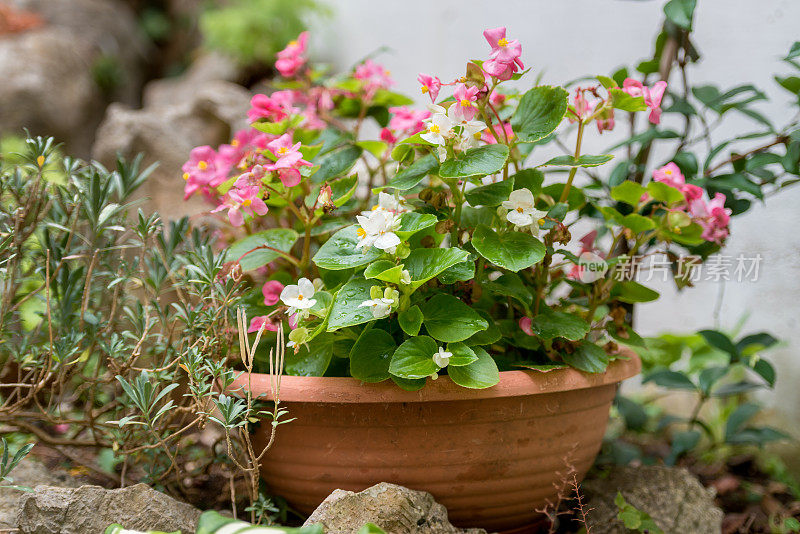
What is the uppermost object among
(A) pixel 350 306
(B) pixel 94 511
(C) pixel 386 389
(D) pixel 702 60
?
(D) pixel 702 60

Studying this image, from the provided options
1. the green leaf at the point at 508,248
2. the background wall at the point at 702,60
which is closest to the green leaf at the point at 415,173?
the green leaf at the point at 508,248

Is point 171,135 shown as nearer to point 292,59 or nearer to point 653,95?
point 292,59

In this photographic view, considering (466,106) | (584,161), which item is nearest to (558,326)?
(584,161)

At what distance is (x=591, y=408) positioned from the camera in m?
1.02

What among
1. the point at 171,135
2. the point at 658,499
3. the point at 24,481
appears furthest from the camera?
the point at 171,135

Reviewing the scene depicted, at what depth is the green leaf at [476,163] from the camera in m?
0.85

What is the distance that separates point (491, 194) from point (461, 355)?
0.84 ft

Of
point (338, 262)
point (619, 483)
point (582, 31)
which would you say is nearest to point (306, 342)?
point (338, 262)

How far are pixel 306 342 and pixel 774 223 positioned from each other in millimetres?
1156

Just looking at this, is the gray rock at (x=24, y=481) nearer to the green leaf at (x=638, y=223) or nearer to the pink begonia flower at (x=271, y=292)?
the pink begonia flower at (x=271, y=292)

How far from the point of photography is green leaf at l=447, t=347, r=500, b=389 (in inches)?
32.6

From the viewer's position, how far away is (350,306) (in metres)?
0.85

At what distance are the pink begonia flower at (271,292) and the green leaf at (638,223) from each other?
1.84 feet

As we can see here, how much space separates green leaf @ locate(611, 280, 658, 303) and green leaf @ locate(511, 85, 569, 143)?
30cm
